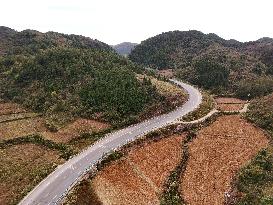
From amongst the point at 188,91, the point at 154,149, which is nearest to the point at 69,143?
the point at 154,149

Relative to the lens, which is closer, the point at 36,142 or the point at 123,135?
the point at 36,142

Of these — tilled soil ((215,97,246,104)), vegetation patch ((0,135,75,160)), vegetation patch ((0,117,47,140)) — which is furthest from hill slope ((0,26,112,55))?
vegetation patch ((0,135,75,160))

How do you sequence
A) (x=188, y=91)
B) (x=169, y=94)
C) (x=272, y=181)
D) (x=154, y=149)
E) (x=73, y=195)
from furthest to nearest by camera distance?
(x=188, y=91) → (x=169, y=94) → (x=154, y=149) → (x=272, y=181) → (x=73, y=195)

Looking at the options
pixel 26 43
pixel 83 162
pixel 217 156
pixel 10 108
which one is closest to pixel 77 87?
pixel 10 108

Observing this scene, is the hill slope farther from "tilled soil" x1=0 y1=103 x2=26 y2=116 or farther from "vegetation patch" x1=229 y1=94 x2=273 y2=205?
"vegetation patch" x1=229 y1=94 x2=273 y2=205

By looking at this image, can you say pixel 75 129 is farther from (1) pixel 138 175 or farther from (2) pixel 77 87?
(1) pixel 138 175

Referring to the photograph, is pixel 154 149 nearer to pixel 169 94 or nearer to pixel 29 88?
pixel 169 94
